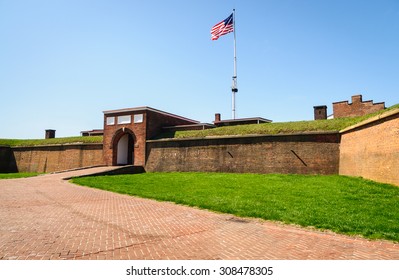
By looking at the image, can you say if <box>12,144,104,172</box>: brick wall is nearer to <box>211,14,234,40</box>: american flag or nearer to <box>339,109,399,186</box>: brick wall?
<box>211,14,234,40</box>: american flag

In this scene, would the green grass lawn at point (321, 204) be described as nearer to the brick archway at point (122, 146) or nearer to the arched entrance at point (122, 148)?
the brick archway at point (122, 146)

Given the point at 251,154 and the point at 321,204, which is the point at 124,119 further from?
the point at 321,204

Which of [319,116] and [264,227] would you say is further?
[319,116]

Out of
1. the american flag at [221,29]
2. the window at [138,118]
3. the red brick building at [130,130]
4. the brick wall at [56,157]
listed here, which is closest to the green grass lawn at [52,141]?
the brick wall at [56,157]

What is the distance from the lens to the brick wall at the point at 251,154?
17109 millimetres

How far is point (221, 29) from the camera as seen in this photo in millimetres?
29422

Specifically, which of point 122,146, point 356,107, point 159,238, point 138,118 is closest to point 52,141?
point 122,146

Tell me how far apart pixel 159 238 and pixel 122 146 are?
2389 cm

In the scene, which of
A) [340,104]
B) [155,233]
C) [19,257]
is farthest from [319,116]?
[19,257]

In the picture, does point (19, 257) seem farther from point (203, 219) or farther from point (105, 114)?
point (105, 114)

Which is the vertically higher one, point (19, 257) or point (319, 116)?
point (319, 116)

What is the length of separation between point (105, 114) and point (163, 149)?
322 inches
